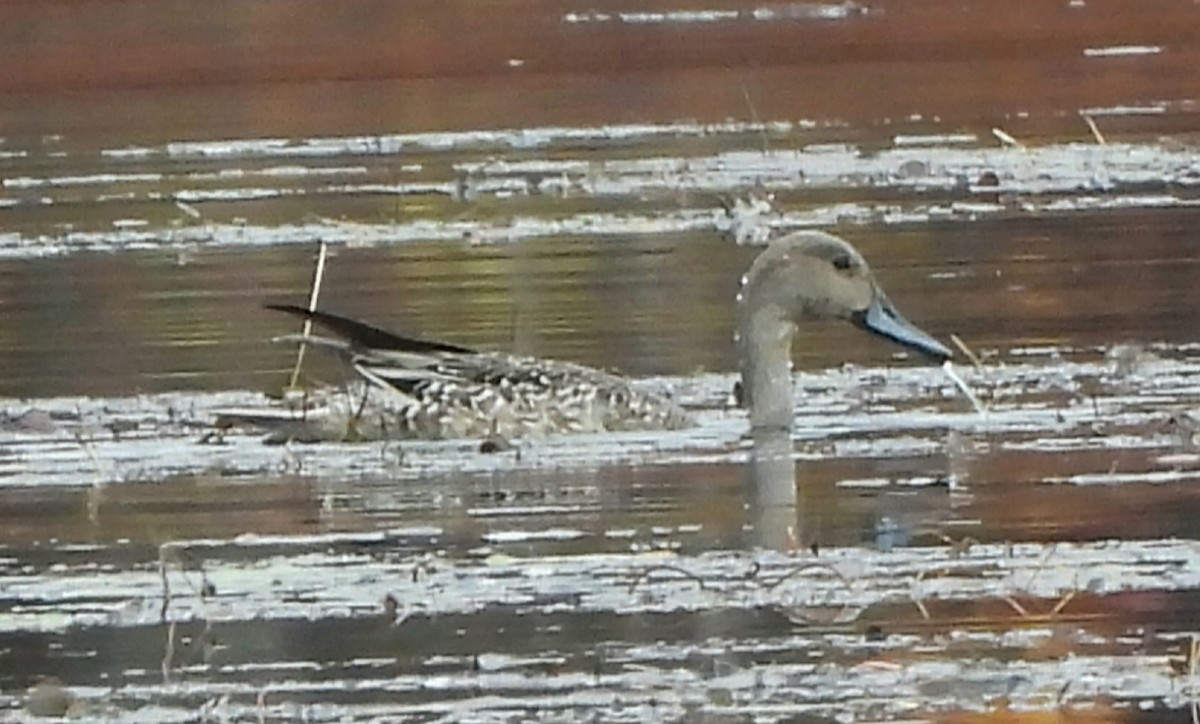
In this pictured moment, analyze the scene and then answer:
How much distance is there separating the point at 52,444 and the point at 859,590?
69 cm

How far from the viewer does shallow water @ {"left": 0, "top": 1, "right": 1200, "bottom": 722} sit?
1438mm

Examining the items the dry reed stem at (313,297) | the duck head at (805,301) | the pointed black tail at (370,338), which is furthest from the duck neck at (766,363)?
the dry reed stem at (313,297)

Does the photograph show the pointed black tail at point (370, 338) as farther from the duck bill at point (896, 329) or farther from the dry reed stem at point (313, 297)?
the duck bill at point (896, 329)

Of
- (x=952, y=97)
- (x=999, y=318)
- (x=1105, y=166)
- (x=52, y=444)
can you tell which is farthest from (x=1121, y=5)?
(x=52, y=444)

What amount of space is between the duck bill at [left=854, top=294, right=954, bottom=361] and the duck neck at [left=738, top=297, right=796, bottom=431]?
0.21 feet

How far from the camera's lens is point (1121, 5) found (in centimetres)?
299

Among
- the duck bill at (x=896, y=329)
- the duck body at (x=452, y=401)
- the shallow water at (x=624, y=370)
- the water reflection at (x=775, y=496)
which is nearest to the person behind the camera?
the shallow water at (x=624, y=370)

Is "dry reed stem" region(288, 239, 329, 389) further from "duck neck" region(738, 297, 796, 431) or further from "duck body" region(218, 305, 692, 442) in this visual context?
"duck neck" region(738, 297, 796, 431)

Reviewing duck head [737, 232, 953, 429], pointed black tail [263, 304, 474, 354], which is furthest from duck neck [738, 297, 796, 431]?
pointed black tail [263, 304, 474, 354]

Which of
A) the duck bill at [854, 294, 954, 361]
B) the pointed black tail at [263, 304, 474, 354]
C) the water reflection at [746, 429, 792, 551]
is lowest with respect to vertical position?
the water reflection at [746, 429, 792, 551]

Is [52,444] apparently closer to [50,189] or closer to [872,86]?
[50,189]

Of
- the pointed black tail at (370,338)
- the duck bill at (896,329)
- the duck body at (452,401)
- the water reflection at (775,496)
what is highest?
the duck bill at (896,329)

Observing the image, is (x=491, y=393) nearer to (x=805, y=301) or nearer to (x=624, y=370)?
(x=624, y=370)

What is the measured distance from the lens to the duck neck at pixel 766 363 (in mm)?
1874
